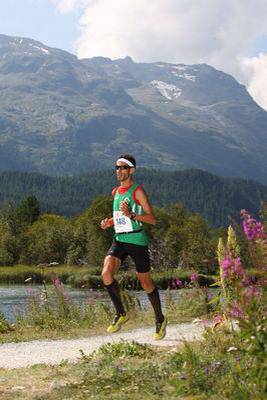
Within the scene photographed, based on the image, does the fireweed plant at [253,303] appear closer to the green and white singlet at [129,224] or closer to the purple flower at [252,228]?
the purple flower at [252,228]

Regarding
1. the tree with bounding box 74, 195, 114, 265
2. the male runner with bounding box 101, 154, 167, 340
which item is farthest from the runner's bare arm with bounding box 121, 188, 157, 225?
the tree with bounding box 74, 195, 114, 265

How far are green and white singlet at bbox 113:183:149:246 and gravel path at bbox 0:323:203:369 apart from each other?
5.51 ft

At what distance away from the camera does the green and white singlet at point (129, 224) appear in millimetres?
10688

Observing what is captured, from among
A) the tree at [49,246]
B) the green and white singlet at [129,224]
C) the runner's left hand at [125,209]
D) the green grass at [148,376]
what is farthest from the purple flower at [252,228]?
the tree at [49,246]

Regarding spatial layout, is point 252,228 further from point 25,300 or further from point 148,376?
point 25,300

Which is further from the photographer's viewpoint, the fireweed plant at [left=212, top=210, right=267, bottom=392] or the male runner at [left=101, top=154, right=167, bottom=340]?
the male runner at [left=101, top=154, right=167, bottom=340]

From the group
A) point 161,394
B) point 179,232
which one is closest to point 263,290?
point 161,394

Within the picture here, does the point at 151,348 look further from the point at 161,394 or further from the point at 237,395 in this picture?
the point at 237,395

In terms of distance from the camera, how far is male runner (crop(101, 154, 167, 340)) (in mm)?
10664

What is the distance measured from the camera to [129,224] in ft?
35.1

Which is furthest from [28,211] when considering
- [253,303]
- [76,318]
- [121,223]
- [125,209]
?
[253,303]

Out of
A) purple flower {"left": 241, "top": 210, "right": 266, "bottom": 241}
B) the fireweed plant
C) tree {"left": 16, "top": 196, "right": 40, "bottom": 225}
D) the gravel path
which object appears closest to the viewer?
the fireweed plant

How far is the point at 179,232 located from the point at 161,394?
101094mm

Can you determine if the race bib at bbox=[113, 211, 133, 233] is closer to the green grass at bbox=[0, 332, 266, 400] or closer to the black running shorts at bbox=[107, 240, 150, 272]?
the black running shorts at bbox=[107, 240, 150, 272]
